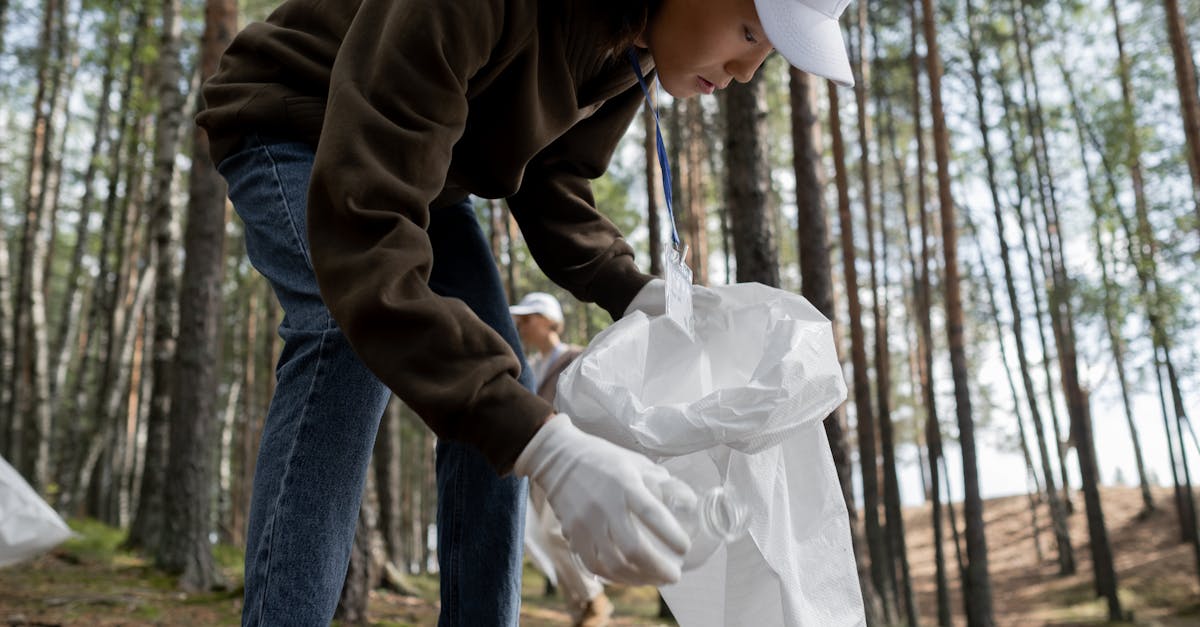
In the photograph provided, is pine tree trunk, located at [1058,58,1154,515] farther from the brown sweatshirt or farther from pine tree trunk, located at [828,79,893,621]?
the brown sweatshirt

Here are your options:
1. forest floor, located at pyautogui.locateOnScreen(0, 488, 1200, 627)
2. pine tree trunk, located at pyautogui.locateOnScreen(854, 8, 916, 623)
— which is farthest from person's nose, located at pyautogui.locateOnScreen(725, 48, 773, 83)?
pine tree trunk, located at pyautogui.locateOnScreen(854, 8, 916, 623)

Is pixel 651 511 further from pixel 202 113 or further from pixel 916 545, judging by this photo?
pixel 916 545

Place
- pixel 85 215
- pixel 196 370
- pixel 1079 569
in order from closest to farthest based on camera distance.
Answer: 1. pixel 196 370
2. pixel 85 215
3. pixel 1079 569

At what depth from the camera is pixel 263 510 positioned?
1.33 metres

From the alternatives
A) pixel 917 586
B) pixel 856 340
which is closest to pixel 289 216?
pixel 856 340

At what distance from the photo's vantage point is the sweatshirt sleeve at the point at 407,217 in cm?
111

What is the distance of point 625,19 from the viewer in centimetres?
160

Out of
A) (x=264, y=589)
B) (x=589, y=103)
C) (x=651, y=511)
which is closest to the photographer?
(x=651, y=511)

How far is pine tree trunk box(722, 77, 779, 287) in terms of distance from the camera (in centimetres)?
498

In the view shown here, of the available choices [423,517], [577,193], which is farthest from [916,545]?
[577,193]

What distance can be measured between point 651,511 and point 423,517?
2226 centimetres

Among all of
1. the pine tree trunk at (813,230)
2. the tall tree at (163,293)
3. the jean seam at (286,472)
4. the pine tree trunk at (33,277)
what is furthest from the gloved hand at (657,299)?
the pine tree trunk at (33,277)

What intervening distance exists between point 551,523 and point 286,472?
523cm

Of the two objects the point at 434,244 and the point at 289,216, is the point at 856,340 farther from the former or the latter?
the point at 289,216
